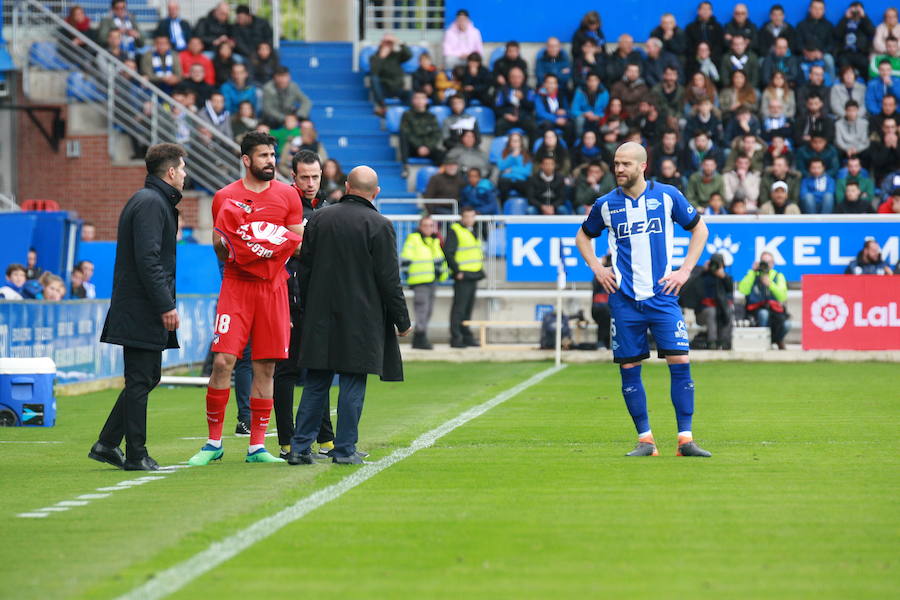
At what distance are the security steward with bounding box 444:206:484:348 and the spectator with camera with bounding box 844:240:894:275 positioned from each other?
5959 mm

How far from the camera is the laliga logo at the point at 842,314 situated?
2298cm

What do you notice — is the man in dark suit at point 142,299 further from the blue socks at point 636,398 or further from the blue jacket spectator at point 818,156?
the blue jacket spectator at point 818,156

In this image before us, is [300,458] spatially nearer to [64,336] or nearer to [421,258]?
[64,336]

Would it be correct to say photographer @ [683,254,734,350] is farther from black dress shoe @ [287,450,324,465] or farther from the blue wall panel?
black dress shoe @ [287,450,324,465]

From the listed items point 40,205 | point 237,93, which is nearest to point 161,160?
point 40,205

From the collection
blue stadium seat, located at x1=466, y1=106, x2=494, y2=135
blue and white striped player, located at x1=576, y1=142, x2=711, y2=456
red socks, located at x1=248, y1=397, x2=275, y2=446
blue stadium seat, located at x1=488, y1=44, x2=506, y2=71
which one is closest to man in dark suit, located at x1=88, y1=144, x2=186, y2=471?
red socks, located at x1=248, y1=397, x2=275, y2=446

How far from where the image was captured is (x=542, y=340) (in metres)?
24.5

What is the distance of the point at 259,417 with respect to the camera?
10.0m

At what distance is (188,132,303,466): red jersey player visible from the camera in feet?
31.7

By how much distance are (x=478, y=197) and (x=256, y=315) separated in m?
17.4

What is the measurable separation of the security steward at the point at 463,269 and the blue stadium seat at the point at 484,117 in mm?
4840

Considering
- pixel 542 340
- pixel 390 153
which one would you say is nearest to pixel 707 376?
pixel 542 340

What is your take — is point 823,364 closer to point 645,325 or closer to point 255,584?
point 645,325

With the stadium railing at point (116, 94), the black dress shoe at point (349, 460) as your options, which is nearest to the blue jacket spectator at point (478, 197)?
the stadium railing at point (116, 94)
